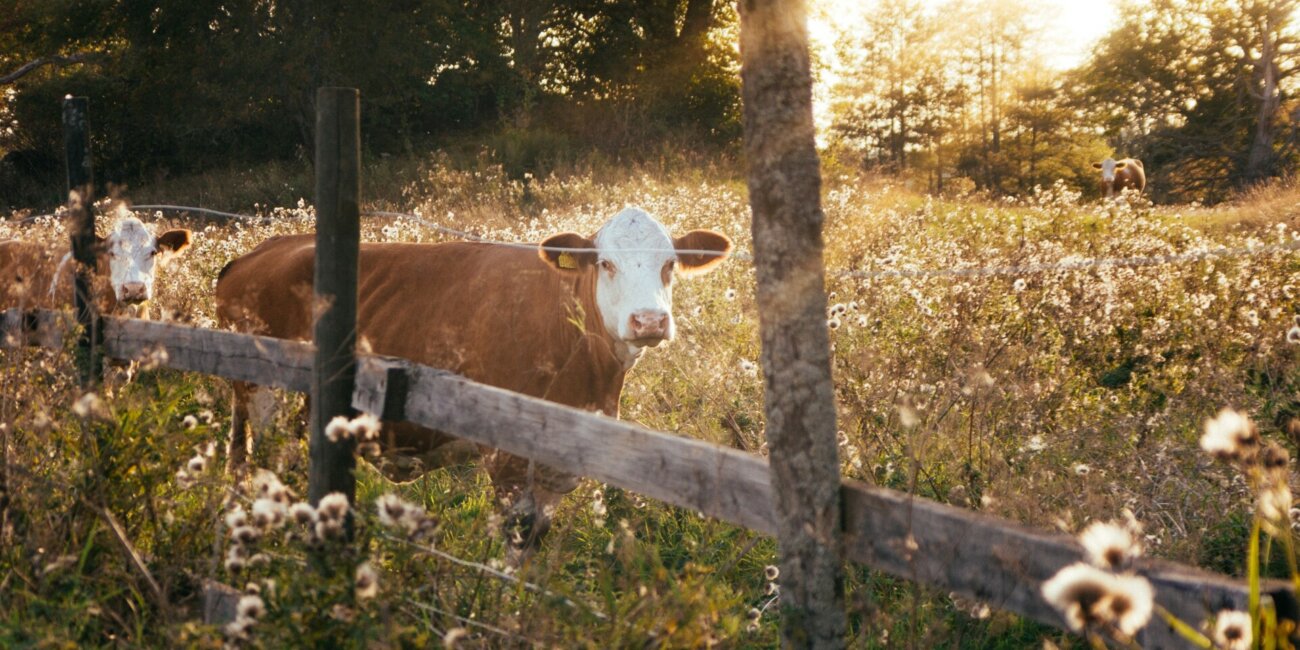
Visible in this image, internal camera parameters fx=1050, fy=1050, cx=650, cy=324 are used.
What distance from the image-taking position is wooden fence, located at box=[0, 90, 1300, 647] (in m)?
1.91

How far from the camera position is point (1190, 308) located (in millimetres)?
6453

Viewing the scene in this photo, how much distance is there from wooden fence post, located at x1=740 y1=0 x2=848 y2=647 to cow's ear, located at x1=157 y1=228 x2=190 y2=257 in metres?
6.61

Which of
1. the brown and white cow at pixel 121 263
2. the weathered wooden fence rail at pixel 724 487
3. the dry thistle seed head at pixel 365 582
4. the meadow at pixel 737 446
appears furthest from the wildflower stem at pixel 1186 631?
the brown and white cow at pixel 121 263

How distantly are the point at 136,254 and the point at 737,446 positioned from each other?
490 cm

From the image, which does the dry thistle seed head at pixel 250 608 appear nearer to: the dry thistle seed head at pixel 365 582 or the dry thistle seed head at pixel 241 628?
the dry thistle seed head at pixel 241 628

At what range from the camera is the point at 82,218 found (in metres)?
4.57

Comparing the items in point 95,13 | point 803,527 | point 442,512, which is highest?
point 95,13

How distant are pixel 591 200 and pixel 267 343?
38.4ft

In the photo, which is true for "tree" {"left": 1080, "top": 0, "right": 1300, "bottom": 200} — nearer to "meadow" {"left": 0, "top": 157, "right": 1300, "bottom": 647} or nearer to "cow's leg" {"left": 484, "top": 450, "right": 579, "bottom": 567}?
"meadow" {"left": 0, "top": 157, "right": 1300, "bottom": 647}

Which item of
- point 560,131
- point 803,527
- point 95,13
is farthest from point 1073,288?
point 95,13

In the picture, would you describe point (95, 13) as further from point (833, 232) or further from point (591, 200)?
point (833, 232)

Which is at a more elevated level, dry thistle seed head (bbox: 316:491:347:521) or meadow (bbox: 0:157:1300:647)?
dry thistle seed head (bbox: 316:491:347:521)

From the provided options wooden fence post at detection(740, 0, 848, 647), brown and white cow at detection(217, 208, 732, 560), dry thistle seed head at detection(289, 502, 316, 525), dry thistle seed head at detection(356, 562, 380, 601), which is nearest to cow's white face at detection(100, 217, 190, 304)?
brown and white cow at detection(217, 208, 732, 560)

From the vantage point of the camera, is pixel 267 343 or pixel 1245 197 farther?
pixel 1245 197
